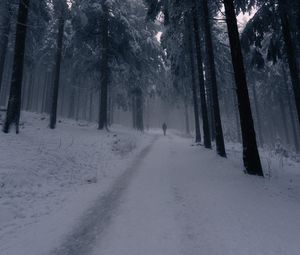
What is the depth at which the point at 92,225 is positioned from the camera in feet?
16.4

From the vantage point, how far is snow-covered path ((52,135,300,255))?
4047 mm

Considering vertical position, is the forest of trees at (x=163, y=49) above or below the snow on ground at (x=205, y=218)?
above

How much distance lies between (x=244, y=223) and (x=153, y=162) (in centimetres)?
698

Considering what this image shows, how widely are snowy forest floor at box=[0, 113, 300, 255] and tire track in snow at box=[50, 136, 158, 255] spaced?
0.02 metres

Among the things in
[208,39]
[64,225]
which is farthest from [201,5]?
[64,225]

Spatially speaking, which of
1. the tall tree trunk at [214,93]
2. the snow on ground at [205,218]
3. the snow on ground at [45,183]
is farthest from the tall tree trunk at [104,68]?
the snow on ground at [205,218]

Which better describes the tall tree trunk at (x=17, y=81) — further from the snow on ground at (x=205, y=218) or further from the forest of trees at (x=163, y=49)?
the snow on ground at (x=205, y=218)

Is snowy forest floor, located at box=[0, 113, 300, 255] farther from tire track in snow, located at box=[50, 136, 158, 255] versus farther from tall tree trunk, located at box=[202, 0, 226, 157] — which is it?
tall tree trunk, located at box=[202, 0, 226, 157]

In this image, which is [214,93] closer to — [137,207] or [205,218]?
[137,207]

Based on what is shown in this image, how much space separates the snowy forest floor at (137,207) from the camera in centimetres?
416

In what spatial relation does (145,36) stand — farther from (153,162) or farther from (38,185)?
(38,185)

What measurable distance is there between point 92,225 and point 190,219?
6.48 feet

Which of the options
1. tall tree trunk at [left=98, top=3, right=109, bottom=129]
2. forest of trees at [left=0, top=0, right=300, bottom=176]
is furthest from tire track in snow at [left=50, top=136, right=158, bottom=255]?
tall tree trunk at [left=98, top=3, right=109, bottom=129]

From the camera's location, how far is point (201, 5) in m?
13.7
